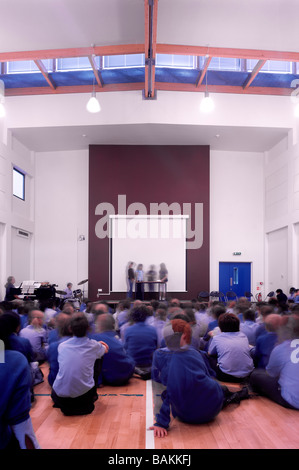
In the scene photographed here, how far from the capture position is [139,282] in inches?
518

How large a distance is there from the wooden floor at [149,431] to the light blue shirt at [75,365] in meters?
0.31

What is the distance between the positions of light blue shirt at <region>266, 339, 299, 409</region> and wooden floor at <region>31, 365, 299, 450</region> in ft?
0.59

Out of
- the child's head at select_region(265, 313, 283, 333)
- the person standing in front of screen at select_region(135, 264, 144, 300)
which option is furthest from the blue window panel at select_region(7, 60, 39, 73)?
the child's head at select_region(265, 313, 283, 333)

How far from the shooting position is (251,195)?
15070 millimetres

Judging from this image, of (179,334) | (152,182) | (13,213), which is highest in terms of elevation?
(152,182)

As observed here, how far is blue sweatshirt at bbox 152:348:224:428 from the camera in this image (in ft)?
10.4

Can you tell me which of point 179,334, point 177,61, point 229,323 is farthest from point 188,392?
point 177,61

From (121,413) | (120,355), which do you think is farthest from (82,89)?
(121,413)

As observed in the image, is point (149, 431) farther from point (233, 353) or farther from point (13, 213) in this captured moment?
point (13, 213)

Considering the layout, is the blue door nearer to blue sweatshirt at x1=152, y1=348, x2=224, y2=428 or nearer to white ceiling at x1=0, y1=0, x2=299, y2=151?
white ceiling at x1=0, y1=0, x2=299, y2=151

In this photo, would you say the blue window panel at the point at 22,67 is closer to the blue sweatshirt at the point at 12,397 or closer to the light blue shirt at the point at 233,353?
the light blue shirt at the point at 233,353

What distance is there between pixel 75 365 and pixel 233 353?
196 centimetres
